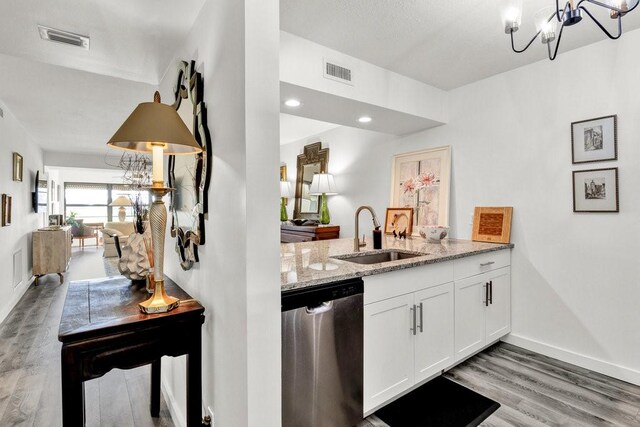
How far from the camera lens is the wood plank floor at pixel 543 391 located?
1.91m

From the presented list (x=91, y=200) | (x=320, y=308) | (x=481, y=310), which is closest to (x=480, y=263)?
(x=481, y=310)

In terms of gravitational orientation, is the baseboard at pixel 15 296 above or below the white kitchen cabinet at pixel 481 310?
below

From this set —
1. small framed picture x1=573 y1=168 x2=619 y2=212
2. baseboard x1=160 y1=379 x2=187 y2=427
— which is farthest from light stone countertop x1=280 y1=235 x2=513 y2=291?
baseboard x1=160 y1=379 x2=187 y2=427

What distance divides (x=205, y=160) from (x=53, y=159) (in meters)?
7.38

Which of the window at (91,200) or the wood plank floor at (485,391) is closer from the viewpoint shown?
the wood plank floor at (485,391)

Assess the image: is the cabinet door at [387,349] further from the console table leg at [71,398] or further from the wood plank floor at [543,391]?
the console table leg at [71,398]

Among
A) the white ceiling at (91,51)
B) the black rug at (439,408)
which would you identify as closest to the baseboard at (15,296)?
the white ceiling at (91,51)

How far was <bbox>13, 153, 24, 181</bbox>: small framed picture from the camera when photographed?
4.26m

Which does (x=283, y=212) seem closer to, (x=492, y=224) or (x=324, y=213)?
(x=324, y=213)

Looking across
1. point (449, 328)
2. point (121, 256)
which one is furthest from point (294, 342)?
point (449, 328)

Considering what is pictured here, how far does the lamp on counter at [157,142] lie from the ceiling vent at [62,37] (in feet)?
3.16

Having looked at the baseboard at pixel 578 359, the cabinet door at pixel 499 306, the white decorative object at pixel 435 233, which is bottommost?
the baseboard at pixel 578 359

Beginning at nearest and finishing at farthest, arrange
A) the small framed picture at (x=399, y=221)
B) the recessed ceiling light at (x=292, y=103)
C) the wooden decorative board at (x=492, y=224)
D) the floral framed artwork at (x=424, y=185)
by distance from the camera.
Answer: the recessed ceiling light at (x=292, y=103) → the wooden decorative board at (x=492, y=224) → the floral framed artwork at (x=424, y=185) → the small framed picture at (x=399, y=221)

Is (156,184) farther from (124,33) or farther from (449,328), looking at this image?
(449,328)
